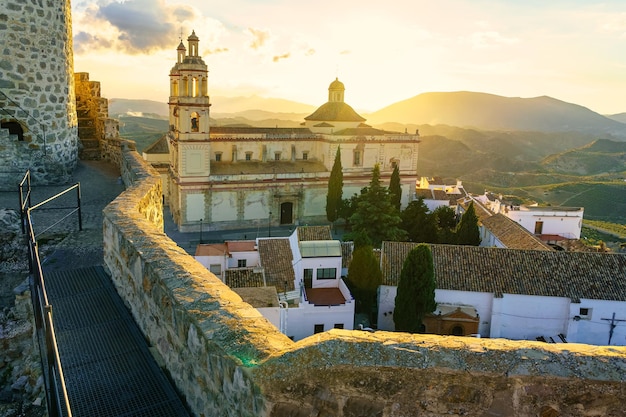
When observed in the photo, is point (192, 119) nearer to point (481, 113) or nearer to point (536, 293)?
point (536, 293)

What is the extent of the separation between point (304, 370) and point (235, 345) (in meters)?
0.43

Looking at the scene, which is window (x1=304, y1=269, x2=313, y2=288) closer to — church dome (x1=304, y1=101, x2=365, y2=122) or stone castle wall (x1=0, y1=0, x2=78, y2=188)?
stone castle wall (x1=0, y1=0, x2=78, y2=188)

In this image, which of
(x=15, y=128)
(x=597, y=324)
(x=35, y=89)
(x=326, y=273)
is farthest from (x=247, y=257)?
(x=597, y=324)

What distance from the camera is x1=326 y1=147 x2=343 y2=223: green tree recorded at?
2750cm

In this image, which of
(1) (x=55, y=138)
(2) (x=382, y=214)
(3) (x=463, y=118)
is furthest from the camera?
(3) (x=463, y=118)

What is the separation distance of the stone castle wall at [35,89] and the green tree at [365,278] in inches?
425

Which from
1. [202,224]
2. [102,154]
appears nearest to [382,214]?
[202,224]

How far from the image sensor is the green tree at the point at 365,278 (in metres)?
17.1

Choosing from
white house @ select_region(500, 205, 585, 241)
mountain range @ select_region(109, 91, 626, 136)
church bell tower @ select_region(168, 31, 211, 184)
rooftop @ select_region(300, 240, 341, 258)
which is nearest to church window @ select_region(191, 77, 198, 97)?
church bell tower @ select_region(168, 31, 211, 184)

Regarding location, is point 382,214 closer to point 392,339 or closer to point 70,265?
point 70,265

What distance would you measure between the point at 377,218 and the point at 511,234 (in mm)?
6079

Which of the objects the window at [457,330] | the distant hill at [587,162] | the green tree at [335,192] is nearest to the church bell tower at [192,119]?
the green tree at [335,192]

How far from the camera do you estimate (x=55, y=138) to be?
27.1 ft

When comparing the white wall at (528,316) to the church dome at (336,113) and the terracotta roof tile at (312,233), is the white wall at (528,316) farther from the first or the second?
the church dome at (336,113)
